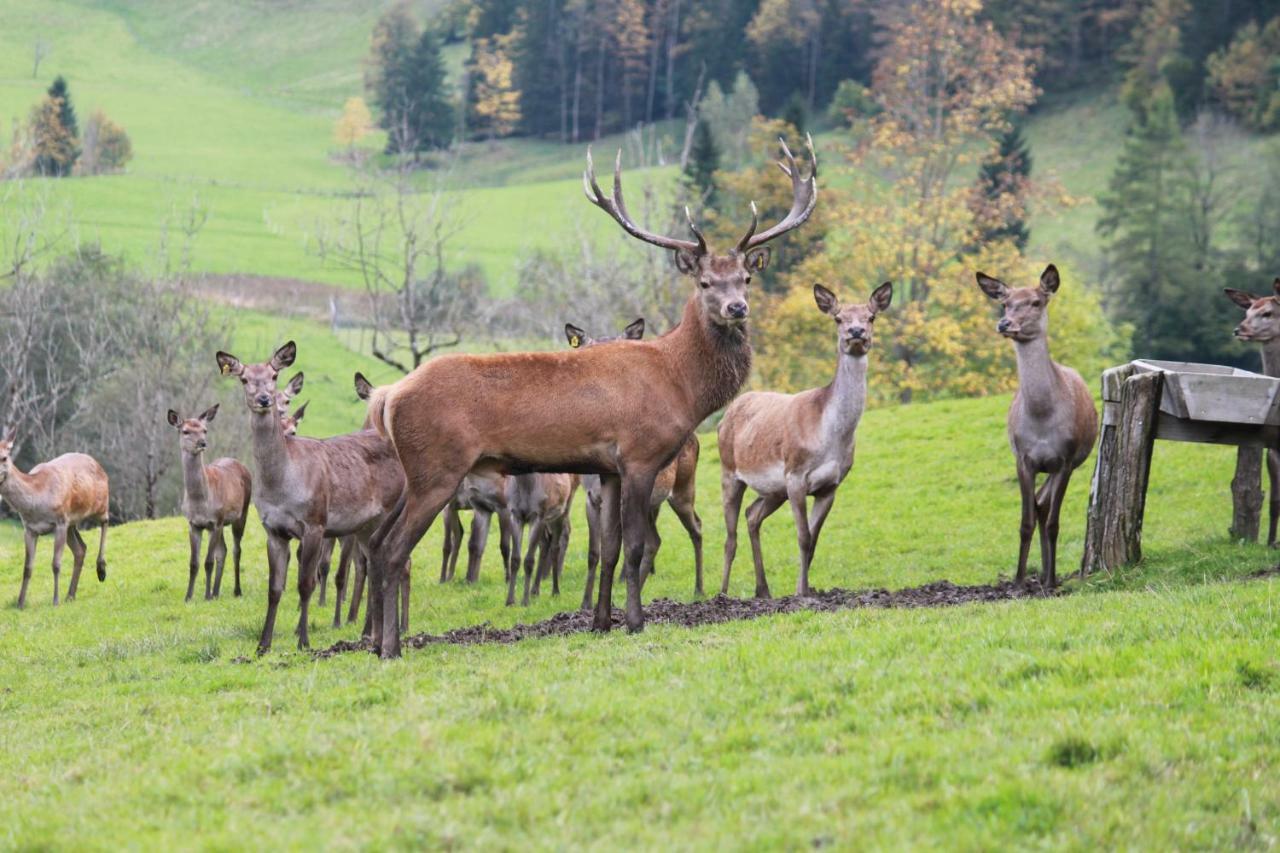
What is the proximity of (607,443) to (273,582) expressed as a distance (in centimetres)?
335

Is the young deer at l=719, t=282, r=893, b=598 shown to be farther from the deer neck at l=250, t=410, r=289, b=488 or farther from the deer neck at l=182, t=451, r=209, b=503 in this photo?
the deer neck at l=182, t=451, r=209, b=503

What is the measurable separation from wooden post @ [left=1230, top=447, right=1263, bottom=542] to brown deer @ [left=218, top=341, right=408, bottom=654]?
7.41 meters

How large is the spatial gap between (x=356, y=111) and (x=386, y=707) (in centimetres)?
9706

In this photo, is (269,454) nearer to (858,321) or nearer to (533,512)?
(533,512)

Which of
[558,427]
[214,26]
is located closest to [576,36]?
[214,26]

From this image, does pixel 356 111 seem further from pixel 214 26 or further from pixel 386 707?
pixel 386 707

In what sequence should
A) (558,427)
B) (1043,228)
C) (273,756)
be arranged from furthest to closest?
(1043,228) → (558,427) → (273,756)

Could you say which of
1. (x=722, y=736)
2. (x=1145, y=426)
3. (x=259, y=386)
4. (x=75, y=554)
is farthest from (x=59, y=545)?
(x=722, y=736)

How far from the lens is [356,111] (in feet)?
329

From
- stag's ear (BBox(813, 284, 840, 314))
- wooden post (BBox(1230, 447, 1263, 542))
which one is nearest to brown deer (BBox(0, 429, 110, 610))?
stag's ear (BBox(813, 284, 840, 314))

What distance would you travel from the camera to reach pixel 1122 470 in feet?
38.2

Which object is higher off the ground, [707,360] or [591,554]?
[707,360]

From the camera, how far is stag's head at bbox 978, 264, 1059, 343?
40.7ft

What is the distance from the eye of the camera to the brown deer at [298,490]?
12.5 meters
